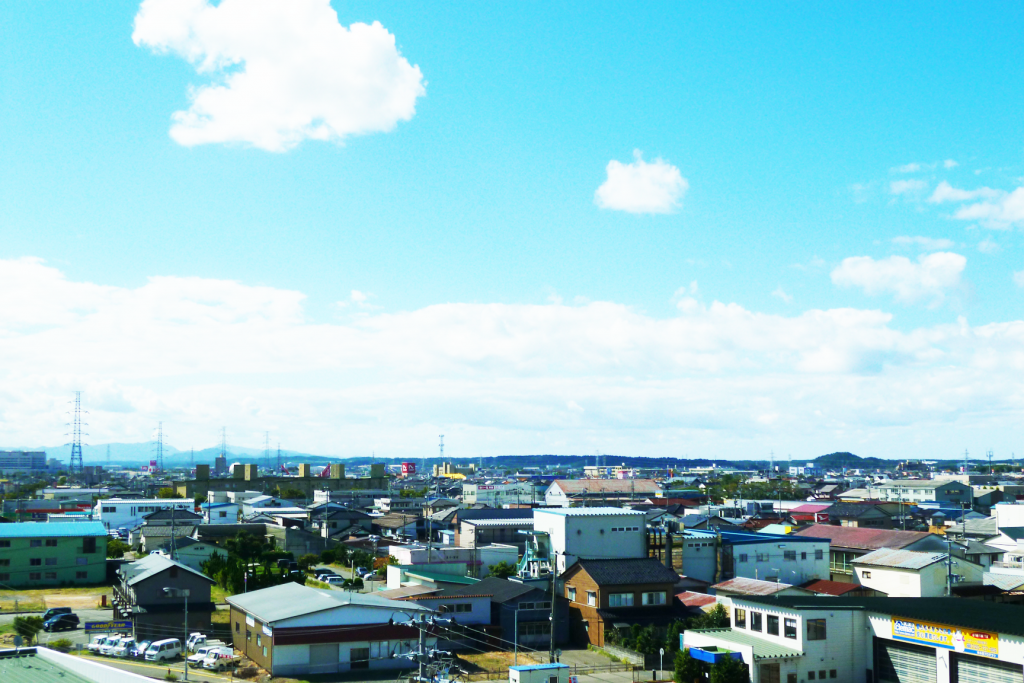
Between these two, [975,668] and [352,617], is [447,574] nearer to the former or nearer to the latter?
[352,617]


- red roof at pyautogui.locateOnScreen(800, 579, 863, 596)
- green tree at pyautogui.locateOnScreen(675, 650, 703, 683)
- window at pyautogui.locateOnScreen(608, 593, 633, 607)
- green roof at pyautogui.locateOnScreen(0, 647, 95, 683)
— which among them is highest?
green roof at pyautogui.locateOnScreen(0, 647, 95, 683)

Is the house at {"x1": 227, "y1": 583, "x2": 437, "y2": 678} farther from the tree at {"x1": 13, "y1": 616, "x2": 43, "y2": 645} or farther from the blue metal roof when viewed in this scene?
the blue metal roof

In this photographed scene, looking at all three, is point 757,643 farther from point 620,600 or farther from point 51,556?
point 51,556

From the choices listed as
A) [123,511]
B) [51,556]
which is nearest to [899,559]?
[51,556]

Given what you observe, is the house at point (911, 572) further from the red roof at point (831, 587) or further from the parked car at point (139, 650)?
the parked car at point (139, 650)

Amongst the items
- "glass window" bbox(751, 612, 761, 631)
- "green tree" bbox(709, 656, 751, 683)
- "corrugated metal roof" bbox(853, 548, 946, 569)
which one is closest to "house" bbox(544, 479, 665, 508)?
"corrugated metal roof" bbox(853, 548, 946, 569)

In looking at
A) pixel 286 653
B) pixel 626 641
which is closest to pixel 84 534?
pixel 286 653
